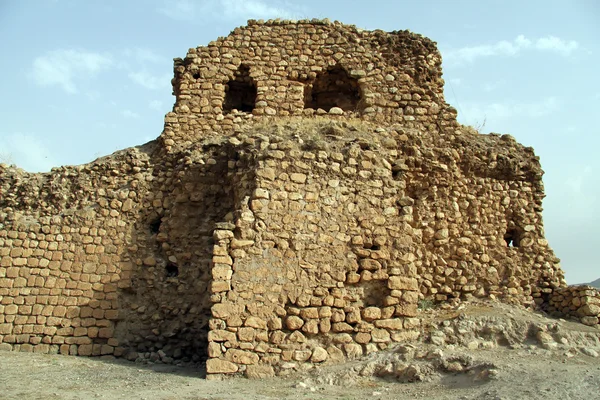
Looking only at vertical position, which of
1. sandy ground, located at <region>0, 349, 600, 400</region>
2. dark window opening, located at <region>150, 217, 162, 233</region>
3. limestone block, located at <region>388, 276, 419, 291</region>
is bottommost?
sandy ground, located at <region>0, 349, 600, 400</region>

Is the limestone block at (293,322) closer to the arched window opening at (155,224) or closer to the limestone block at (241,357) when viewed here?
the limestone block at (241,357)

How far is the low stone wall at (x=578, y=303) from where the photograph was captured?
8.73 meters

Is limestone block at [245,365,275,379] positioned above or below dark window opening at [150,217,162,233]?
below

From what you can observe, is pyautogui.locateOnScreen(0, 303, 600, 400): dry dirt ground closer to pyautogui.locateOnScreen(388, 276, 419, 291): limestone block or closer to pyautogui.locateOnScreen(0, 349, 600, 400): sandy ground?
Answer: pyautogui.locateOnScreen(0, 349, 600, 400): sandy ground

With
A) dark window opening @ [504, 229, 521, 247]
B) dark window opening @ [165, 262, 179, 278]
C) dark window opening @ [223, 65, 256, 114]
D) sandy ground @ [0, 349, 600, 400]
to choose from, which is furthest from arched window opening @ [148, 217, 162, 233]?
dark window opening @ [504, 229, 521, 247]

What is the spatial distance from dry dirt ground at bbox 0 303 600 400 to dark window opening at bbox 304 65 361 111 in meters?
5.00

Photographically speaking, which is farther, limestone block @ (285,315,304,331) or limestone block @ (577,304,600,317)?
limestone block @ (577,304,600,317)

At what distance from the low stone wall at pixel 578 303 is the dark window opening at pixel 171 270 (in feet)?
21.0

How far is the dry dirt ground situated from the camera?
6.10m

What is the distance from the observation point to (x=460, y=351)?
24.0ft

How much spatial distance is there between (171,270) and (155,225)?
0.88 meters

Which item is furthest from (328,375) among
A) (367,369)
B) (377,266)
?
(377,266)

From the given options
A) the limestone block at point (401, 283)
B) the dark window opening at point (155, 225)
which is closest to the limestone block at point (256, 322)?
the limestone block at point (401, 283)

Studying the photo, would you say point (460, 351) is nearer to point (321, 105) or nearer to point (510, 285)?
point (510, 285)
